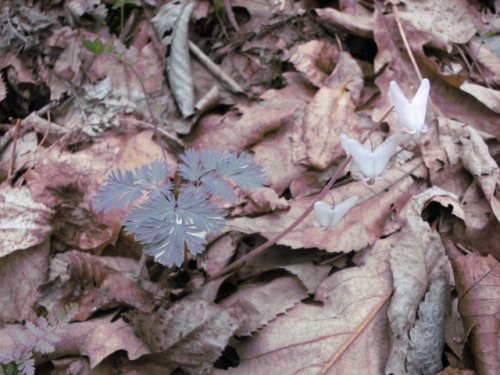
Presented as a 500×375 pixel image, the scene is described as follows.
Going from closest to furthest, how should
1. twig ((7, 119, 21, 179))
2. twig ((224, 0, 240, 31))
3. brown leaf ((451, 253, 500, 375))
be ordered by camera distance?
brown leaf ((451, 253, 500, 375)) → twig ((7, 119, 21, 179)) → twig ((224, 0, 240, 31))

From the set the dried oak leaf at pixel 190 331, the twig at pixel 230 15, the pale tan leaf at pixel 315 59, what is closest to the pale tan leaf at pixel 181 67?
the twig at pixel 230 15

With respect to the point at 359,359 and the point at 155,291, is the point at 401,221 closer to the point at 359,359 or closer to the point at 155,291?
the point at 359,359

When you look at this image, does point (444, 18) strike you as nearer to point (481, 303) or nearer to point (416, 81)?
point (416, 81)

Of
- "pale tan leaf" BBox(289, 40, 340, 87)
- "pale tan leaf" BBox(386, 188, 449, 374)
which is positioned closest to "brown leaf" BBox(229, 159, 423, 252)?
"pale tan leaf" BBox(386, 188, 449, 374)

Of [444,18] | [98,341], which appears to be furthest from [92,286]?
[444,18]

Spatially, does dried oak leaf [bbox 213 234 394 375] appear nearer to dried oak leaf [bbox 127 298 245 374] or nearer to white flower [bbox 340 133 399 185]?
dried oak leaf [bbox 127 298 245 374]

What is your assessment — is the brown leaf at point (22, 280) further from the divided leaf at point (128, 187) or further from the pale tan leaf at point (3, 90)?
the pale tan leaf at point (3, 90)
